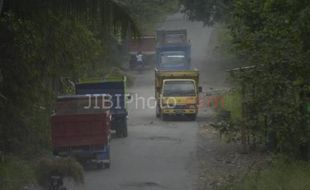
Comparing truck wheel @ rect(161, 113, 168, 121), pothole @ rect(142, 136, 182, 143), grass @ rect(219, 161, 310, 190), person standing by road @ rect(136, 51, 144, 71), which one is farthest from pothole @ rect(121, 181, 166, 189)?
person standing by road @ rect(136, 51, 144, 71)

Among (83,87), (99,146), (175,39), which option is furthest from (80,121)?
(175,39)

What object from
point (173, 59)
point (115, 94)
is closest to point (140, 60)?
point (173, 59)

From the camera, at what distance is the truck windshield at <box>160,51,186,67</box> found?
50875 mm

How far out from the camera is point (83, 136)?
747 inches

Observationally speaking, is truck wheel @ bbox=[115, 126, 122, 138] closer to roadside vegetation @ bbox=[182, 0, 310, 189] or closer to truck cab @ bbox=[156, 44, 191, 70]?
roadside vegetation @ bbox=[182, 0, 310, 189]

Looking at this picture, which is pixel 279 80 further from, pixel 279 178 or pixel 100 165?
pixel 100 165

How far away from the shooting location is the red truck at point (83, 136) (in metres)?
18.8

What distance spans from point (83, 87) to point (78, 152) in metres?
7.72

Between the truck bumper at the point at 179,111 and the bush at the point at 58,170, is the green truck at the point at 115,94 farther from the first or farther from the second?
the bush at the point at 58,170

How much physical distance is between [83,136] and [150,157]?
9.52ft

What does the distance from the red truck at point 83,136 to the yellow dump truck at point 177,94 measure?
1258cm

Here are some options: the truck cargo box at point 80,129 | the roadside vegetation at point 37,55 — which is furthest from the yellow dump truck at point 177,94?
the truck cargo box at point 80,129

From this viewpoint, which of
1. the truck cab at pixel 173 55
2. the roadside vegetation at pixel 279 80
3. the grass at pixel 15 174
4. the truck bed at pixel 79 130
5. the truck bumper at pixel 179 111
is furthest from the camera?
the truck cab at pixel 173 55

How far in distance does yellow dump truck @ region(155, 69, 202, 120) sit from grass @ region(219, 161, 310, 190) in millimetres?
15802
